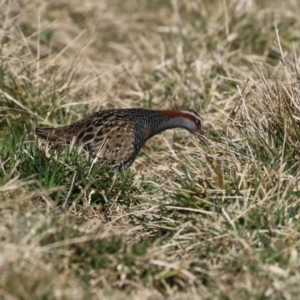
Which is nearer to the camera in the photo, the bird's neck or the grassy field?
the grassy field

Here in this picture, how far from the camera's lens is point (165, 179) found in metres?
6.04

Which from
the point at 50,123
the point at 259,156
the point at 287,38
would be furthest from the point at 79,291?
the point at 287,38

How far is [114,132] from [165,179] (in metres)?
0.93

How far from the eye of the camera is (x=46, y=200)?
16.8ft

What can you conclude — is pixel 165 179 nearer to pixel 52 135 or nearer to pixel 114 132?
pixel 114 132

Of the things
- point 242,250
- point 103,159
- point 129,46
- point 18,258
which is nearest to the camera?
point 18,258

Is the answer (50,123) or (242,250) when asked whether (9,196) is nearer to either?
(242,250)

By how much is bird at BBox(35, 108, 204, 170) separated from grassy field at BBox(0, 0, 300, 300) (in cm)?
16

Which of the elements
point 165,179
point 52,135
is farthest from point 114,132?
point 165,179

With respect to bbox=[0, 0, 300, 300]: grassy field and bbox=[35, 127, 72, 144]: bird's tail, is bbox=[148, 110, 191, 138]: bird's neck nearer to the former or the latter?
bbox=[0, 0, 300, 300]: grassy field

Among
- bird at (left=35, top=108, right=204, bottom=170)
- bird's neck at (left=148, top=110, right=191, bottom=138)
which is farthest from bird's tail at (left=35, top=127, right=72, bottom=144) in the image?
bird's neck at (left=148, top=110, right=191, bottom=138)

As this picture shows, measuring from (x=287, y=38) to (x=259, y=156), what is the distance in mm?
3540

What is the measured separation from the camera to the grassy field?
4645 millimetres

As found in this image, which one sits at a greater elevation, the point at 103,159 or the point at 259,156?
the point at 259,156
